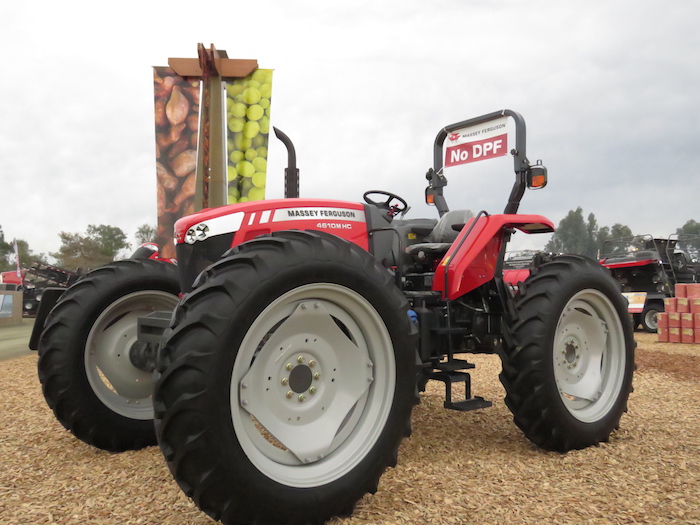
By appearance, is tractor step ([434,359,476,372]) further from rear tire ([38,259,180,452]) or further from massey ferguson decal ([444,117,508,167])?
rear tire ([38,259,180,452])

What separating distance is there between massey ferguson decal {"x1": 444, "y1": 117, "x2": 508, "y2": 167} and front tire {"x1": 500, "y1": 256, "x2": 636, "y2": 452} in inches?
40.3

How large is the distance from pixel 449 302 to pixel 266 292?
1619mm

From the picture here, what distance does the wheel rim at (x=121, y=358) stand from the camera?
135 inches

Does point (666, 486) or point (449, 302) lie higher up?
point (449, 302)

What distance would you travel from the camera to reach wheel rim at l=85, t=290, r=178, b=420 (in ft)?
11.2

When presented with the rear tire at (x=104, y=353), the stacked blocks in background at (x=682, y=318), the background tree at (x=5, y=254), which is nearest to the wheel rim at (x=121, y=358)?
the rear tire at (x=104, y=353)

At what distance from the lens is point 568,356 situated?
358cm

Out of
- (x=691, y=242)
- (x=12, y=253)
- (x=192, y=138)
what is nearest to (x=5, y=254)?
(x=12, y=253)

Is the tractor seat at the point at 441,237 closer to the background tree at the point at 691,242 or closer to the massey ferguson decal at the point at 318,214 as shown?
the massey ferguson decal at the point at 318,214

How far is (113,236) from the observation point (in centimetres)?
4747

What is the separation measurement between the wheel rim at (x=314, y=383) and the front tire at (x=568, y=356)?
1110mm

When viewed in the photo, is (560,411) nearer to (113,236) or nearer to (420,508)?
(420,508)

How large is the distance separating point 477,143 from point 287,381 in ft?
8.99

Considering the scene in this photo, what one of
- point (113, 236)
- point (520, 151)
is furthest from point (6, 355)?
point (113, 236)
